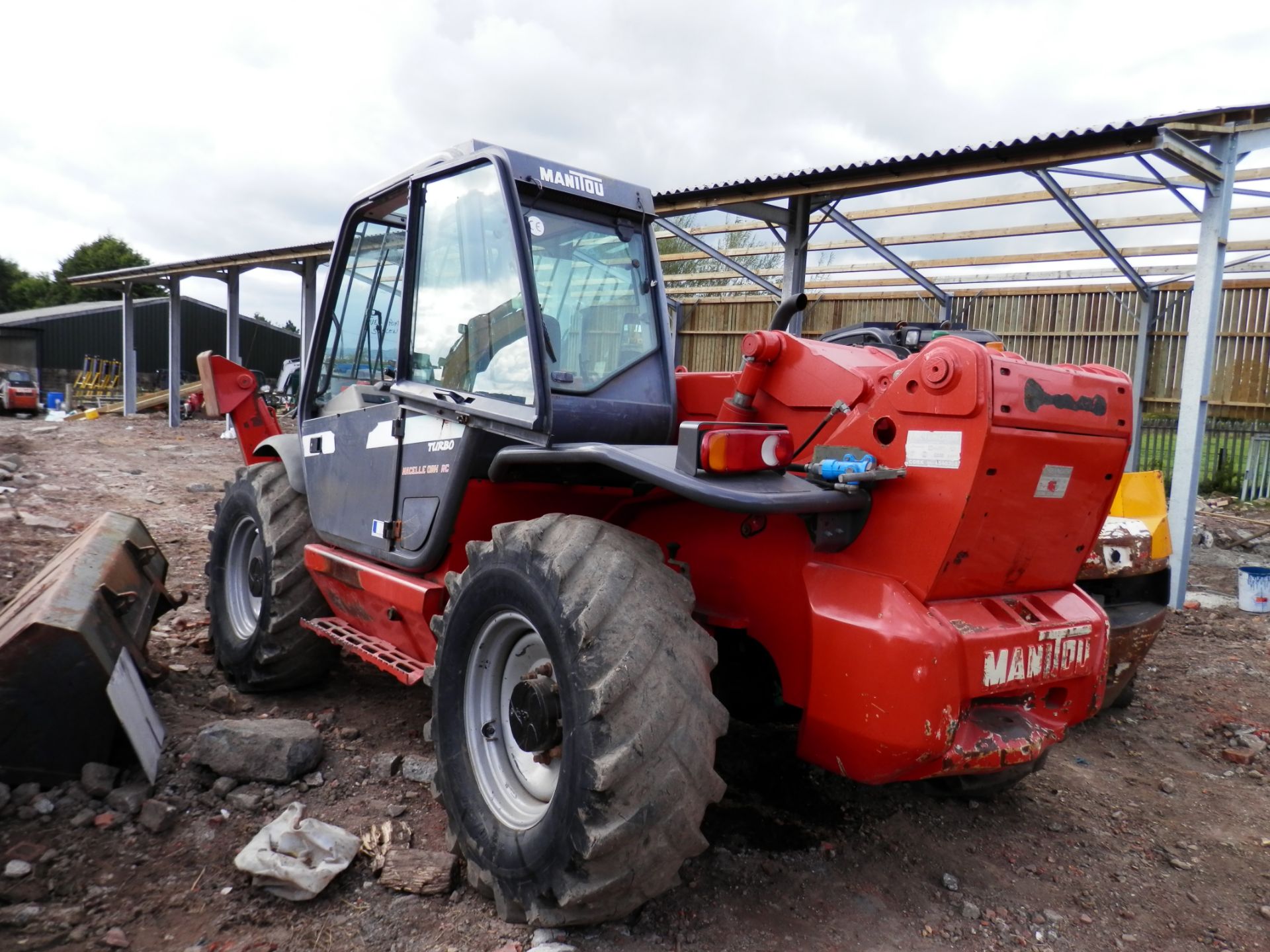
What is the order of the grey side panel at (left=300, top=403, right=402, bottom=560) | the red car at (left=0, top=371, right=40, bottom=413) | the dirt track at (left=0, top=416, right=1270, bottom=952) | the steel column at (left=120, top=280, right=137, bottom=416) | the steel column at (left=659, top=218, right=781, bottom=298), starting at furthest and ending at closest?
the red car at (left=0, top=371, right=40, bottom=413) < the steel column at (left=120, top=280, right=137, bottom=416) < the steel column at (left=659, top=218, right=781, bottom=298) < the grey side panel at (left=300, top=403, right=402, bottom=560) < the dirt track at (left=0, top=416, right=1270, bottom=952)

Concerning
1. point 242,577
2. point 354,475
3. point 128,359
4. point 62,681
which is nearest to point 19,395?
point 128,359

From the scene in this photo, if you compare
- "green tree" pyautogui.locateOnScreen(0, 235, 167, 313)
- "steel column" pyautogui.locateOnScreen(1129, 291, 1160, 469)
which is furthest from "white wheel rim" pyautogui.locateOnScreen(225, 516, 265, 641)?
"green tree" pyautogui.locateOnScreen(0, 235, 167, 313)

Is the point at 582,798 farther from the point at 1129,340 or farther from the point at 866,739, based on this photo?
the point at 1129,340

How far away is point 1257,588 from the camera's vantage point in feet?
23.8

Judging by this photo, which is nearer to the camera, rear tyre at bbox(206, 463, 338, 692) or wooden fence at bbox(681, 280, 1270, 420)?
rear tyre at bbox(206, 463, 338, 692)

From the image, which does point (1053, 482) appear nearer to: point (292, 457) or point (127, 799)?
point (127, 799)

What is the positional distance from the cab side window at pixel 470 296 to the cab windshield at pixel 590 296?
0.11m

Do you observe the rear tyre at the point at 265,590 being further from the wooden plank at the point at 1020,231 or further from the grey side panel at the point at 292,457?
the wooden plank at the point at 1020,231

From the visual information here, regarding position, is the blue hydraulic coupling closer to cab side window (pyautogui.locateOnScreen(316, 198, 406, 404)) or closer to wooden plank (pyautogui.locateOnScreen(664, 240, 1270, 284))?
cab side window (pyautogui.locateOnScreen(316, 198, 406, 404))

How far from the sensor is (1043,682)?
2730 millimetres

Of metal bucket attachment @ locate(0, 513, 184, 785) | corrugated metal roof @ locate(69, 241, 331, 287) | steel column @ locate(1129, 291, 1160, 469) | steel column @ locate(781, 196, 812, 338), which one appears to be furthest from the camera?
corrugated metal roof @ locate(69, 241, 331, 287)

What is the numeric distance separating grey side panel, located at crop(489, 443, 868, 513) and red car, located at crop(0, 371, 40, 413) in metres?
27.6

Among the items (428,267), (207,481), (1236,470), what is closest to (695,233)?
(207,481)

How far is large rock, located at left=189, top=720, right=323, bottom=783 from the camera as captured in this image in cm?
352
